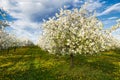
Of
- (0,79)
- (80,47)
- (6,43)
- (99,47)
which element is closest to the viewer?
(0,79)

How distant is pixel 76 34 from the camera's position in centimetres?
3800

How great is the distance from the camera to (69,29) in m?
38.8

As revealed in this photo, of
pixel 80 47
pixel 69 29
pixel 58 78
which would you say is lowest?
pixel 58 78

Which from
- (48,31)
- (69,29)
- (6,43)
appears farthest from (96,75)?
(6,43)

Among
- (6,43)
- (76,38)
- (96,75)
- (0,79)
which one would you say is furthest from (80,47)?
(6,43)

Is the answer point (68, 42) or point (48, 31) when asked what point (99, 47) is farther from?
point (48, 31)

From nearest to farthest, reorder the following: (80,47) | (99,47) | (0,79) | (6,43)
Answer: (0,79)
(80,47)
(99,47)
(6,43)

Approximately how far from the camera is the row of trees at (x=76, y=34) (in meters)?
37.5

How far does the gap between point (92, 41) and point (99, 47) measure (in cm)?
182

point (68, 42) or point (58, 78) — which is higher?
point (68, 42)

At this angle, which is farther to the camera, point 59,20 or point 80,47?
point 59,20

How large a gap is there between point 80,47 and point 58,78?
6.35m

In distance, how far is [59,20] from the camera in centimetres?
4119

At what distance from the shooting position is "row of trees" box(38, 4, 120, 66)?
1475 inches
